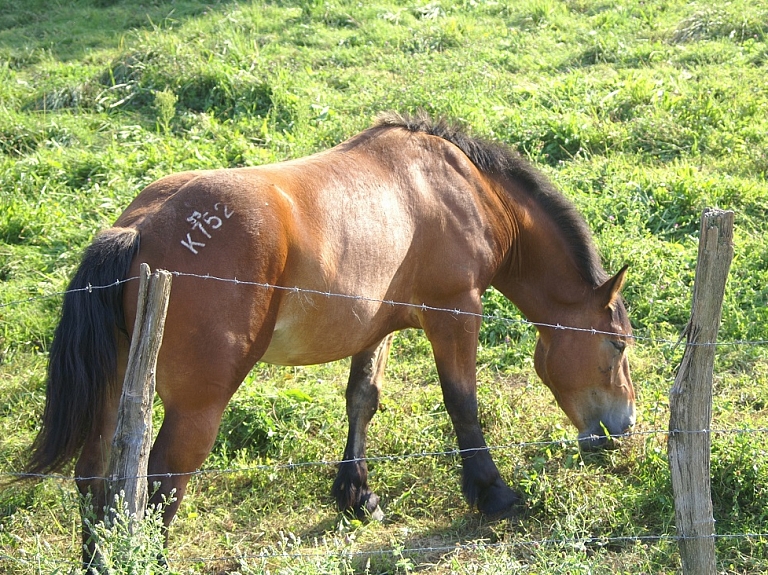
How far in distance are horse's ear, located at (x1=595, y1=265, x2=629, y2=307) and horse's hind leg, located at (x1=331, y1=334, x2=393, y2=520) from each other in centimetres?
131

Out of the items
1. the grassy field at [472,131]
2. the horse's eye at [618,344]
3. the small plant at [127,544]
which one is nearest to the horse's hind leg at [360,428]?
the grassy field at [472,131]

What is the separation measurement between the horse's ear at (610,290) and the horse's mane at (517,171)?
0.14 meters

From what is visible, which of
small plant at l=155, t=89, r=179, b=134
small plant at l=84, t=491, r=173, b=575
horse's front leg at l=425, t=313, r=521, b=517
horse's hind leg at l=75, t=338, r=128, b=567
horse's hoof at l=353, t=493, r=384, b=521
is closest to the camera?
small plant at l=84, t=491, r=173, b=575

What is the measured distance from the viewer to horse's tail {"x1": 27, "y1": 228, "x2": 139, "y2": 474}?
3600 millimetres

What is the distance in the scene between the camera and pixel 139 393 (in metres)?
3.14

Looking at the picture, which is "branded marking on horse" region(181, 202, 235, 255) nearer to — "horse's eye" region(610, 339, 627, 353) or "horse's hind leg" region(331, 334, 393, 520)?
"horse's hind leg" region(331, 334, 393, 520)

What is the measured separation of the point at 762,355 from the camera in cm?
578

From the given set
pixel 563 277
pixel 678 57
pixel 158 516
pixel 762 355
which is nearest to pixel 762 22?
pixel 678 57

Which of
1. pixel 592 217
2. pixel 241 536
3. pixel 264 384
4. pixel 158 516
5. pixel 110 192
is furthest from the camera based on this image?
pixel 110 192

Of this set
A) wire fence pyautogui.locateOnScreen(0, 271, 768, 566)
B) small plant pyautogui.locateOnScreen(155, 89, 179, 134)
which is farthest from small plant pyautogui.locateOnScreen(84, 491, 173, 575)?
small plant pyautogui.locateOnScreen(155, 89, 179, 134)

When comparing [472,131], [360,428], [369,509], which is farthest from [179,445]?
[472,131]

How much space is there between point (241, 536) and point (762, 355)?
3642 mm

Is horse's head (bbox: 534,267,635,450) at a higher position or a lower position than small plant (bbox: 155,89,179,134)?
lower

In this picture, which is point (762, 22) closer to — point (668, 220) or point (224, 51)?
point (668, 220)
